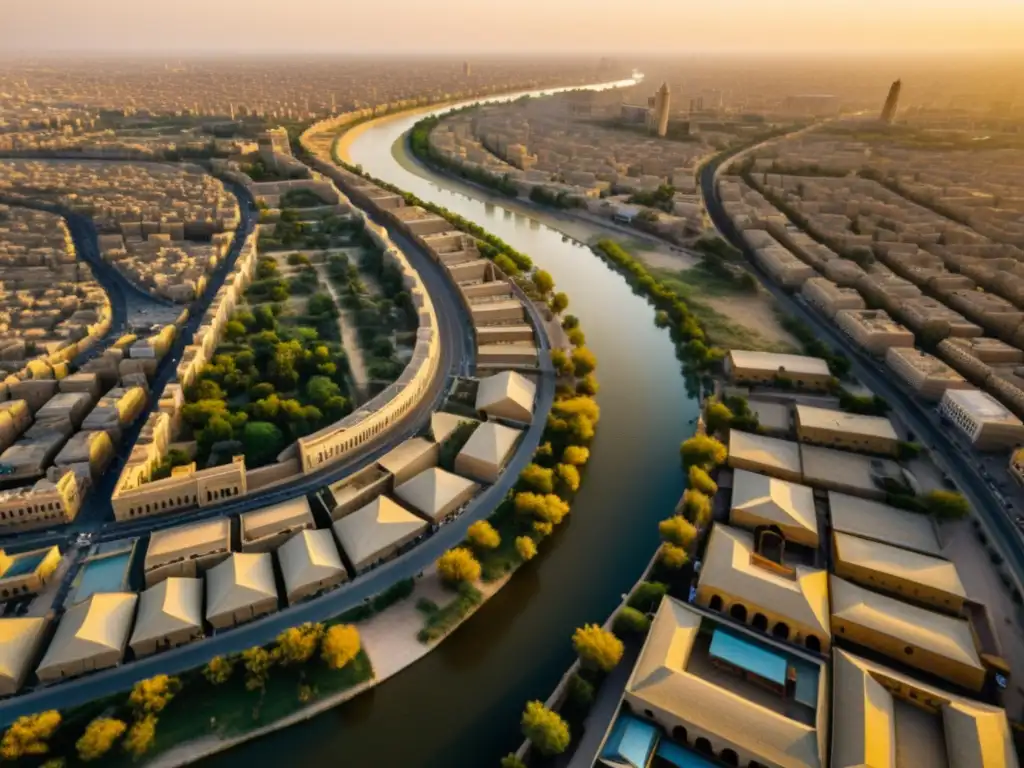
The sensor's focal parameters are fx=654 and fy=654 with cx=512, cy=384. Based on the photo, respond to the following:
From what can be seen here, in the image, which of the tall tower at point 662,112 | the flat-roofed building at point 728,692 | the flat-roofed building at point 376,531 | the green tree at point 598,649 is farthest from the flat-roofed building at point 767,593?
the tall tower at point 662,112

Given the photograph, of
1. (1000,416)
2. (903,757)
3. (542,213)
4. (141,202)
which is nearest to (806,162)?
(542,213)

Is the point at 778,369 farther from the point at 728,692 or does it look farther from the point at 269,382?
the point at 269,382

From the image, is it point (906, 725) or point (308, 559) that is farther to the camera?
point (308, 559)

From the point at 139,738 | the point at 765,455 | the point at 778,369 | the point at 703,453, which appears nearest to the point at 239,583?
the point at 139,738

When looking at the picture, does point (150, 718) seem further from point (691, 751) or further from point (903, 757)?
point (903, 757)

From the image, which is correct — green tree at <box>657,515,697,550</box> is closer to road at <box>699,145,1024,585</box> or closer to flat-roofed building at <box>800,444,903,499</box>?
flat-roofed building at <box>800,444,903,499</box>

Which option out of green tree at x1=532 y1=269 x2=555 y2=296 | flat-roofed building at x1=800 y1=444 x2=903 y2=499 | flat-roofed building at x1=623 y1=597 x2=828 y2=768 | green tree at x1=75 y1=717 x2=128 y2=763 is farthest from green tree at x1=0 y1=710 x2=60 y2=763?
green tree at x1=532 y1=269 x2=555 y2=296
